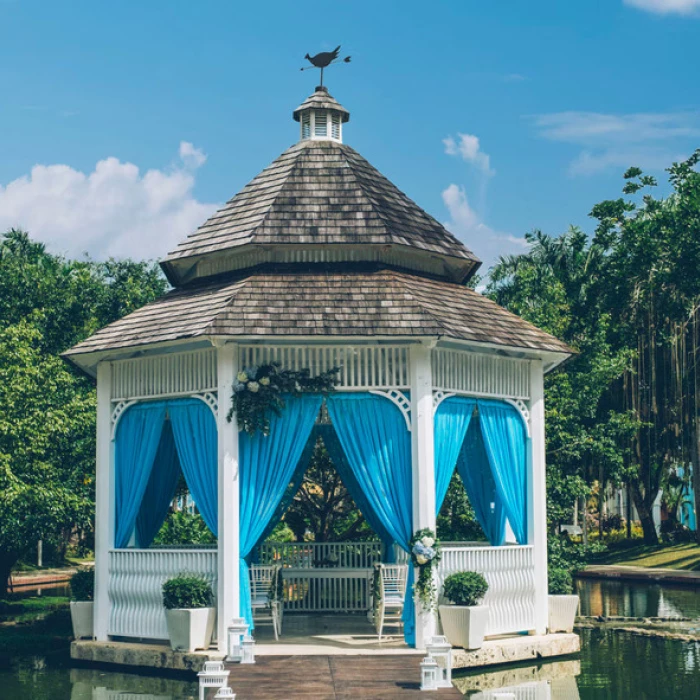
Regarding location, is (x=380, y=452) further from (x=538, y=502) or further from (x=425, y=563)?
(x=538, y=502)

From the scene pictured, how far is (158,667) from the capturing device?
A: 14633mm

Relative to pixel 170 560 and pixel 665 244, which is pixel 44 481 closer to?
pixel 170 560

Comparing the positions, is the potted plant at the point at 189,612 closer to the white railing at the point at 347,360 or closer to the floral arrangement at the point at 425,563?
the floral arrangement at the point at 425,563

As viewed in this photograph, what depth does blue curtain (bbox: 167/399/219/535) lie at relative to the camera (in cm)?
1497

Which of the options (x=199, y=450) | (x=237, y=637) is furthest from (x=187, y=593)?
(x=199, y=450)

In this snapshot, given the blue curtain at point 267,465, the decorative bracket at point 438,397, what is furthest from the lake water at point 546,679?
the decorative bracket at point 438,397

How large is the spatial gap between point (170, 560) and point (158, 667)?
1.39 meters

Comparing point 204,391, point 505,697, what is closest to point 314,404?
point 204,391

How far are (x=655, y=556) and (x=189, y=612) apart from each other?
25.7 meters

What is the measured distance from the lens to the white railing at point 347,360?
14977mm

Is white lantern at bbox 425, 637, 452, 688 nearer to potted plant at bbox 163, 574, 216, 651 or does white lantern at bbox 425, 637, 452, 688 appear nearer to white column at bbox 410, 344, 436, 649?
white column at bbox 410, 344, 436, 649

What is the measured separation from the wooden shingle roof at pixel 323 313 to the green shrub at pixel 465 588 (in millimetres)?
3081

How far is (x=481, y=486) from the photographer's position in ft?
55.3

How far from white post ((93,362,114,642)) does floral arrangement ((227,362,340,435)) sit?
2.58 m
